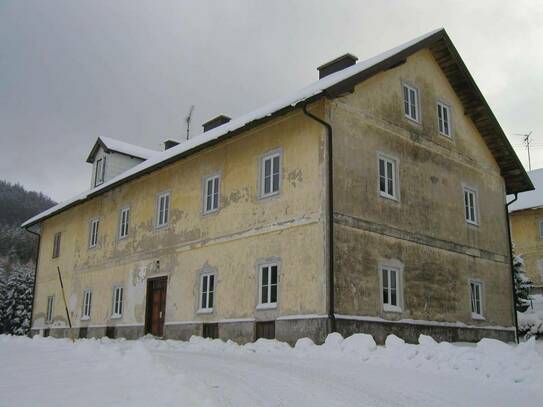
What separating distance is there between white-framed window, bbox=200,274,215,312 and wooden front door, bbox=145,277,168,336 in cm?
225

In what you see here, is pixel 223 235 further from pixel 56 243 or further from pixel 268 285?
pixel 56 243

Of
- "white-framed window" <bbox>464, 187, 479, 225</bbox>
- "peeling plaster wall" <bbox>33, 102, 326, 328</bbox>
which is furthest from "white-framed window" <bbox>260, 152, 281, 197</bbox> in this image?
"white-framed window" <bbox>464, 187, 479, 225</bbox>

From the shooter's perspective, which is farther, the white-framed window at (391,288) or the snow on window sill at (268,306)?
the white-framed window at (391,288)

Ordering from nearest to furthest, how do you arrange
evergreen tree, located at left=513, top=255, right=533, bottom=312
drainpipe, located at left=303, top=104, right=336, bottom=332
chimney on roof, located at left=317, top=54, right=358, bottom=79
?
drainpipe, located at left=303, top=104, right=336, bottom=332 < chimney on roof, located at left=317, top=54, right=358, bottom=79 < evergreen tree, located at left=513, top=255, right=533, bottom=312

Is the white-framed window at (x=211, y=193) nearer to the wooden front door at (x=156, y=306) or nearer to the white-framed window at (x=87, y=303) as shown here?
the wooden front door at (x=156, y=306)

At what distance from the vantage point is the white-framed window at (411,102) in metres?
18.2

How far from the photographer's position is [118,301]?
22766 mm

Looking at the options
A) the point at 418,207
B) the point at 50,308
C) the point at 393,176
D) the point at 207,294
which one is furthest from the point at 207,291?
the point at 50,308

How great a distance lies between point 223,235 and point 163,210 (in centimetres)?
423

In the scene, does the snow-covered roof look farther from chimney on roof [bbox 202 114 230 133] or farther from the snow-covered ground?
the snow-covered ground

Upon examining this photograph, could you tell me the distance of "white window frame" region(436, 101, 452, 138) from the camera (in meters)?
19.4

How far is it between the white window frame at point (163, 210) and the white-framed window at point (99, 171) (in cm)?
920

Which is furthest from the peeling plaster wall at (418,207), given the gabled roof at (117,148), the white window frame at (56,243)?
the white window frame at (56,243)

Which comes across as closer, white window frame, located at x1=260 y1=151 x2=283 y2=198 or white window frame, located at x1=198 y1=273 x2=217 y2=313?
white window frame, located at x1=260 y1=151 x2=283 y2=198
